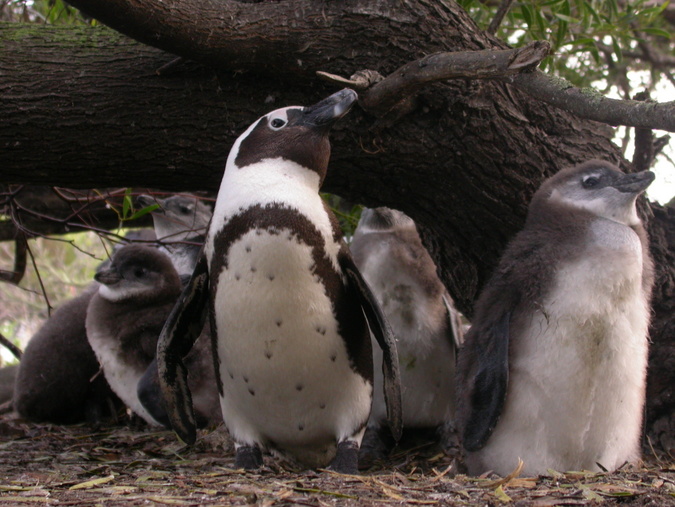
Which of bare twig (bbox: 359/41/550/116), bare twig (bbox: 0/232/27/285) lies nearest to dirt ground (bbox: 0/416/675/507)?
bare twig (bbox: 0/232/27/285)

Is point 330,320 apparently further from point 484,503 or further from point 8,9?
point 8,9

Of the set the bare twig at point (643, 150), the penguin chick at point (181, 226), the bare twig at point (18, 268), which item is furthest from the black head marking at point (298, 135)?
the penguin chick at point (181, 226)

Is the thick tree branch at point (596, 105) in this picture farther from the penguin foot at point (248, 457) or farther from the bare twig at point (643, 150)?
the penguin foot at point (248, 457)

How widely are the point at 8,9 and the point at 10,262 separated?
16.7ft

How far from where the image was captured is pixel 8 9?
5.41 m

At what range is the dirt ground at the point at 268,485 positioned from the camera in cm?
221

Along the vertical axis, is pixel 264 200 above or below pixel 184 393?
above

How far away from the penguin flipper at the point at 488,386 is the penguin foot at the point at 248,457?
2.63ft

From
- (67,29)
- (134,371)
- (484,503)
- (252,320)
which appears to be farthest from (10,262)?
(484,503)

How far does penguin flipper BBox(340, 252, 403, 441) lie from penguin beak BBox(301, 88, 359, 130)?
51 centimetres

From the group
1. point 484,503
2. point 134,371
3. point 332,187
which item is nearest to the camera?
point 484,503

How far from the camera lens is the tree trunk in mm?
3182

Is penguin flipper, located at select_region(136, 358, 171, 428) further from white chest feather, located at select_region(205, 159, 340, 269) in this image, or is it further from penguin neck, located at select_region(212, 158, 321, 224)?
penguin neck, located at select_region(212, 158, 321, 224)

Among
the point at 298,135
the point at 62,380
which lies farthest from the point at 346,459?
the point at 62,380
